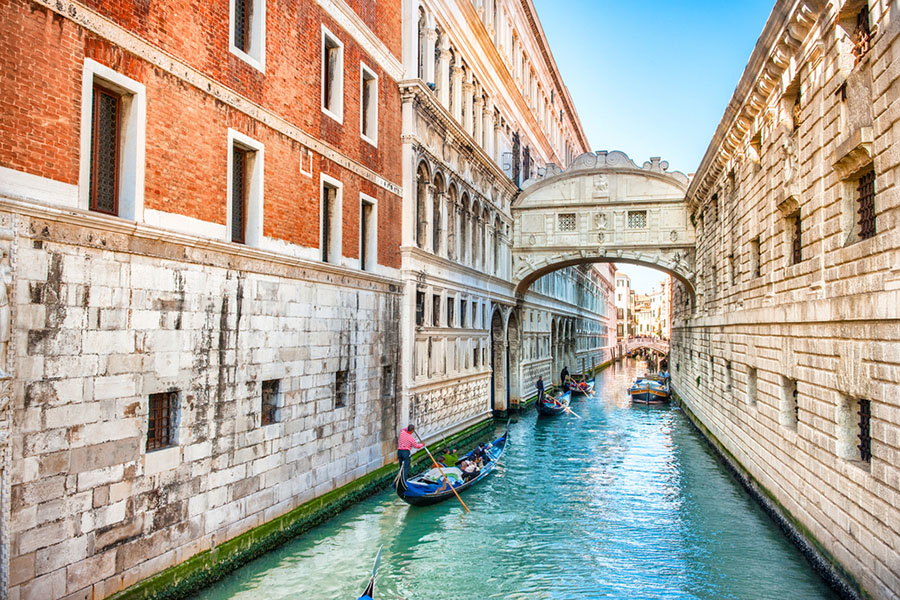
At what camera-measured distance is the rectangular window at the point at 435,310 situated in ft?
54.7

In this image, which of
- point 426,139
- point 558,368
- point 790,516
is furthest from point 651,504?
point 558,368

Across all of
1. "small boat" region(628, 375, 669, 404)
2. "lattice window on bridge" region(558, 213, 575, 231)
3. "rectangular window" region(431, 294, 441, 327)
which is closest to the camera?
"rectangular window" region(431, 294, 441, 327)

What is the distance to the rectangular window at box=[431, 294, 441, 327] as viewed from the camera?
16684mm

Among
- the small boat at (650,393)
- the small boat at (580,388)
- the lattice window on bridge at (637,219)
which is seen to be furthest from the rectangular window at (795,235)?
the small boat at (580,388)

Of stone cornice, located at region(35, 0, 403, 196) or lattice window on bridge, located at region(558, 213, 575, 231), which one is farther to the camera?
lattice window on bridge, located at region(558, 213, 575, 231)

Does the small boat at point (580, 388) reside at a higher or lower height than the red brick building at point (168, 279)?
lower

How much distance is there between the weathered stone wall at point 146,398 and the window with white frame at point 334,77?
3307 mm

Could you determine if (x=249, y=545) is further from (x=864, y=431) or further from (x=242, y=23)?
(x=864, y=431)

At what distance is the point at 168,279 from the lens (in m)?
7.66

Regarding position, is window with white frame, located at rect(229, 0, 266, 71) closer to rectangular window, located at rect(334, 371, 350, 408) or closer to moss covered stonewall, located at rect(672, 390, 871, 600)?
rectangular window, located at rect(334, 371, 350, 408)

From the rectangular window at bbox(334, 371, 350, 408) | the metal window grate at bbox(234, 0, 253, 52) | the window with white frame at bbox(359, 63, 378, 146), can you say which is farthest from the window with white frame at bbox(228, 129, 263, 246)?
the window with white frame at bbox(359, 63, 378, 146)

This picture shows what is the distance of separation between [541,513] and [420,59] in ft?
35.5

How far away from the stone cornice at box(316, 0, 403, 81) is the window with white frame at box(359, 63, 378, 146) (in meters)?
0.44

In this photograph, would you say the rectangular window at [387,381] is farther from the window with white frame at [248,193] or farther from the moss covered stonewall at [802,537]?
the moss covered stonewall at [802,537]
